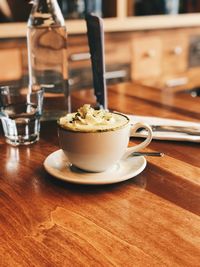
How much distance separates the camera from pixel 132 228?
54 cm

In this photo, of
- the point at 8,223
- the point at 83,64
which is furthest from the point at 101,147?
the point at 83,64

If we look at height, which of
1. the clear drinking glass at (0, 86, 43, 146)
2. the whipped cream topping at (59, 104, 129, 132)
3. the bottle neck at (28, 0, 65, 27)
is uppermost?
the bottle neck at (28, 0, 65, 27)

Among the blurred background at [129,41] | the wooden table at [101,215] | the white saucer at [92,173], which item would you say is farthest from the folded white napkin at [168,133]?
the blurred background at [129,41]

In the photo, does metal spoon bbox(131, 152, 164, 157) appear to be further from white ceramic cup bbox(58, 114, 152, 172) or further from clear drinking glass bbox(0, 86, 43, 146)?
clear drinking glass bbox(0, 86, 43, 146)

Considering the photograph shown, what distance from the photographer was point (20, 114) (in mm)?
944

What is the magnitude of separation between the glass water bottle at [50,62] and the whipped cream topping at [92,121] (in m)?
0.37

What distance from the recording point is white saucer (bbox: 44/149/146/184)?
2.15 ft

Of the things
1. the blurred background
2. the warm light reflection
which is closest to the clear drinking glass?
the warm light reflection

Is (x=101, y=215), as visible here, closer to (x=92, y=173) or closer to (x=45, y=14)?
(x=92, y=173)

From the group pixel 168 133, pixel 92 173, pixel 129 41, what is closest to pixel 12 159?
pixel 92 173

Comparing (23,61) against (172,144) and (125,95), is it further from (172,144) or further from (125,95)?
(172,144)

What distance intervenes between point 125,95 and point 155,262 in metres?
0.84

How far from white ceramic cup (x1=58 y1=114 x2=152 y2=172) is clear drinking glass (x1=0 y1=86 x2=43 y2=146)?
0.71ft

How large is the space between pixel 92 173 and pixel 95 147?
0.16ft
